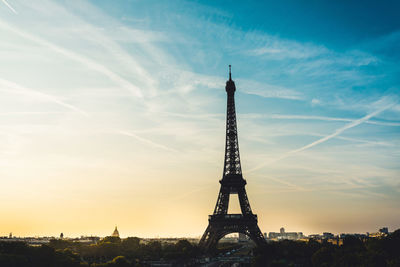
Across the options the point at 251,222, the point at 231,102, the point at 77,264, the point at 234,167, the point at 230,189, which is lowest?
the point at 77,264

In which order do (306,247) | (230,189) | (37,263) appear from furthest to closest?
(230,189) < (306,247) < (37,263)

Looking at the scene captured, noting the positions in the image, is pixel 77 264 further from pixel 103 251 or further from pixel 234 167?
pixel 234 167

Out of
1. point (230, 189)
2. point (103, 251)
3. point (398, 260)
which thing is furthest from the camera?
point (230, 189)

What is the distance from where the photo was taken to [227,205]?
87.7m

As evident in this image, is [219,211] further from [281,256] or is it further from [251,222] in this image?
[281,256]

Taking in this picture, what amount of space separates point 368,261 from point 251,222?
3595 cm

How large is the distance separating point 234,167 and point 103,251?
39.5 metres

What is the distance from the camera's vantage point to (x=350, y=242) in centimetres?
8281

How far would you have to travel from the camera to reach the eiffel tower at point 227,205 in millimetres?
84000

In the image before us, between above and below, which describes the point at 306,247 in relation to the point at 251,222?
below

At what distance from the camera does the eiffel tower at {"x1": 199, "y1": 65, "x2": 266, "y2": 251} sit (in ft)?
276

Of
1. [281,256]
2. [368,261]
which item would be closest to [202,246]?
[281,256]

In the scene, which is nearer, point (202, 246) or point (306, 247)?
point (306, 247)

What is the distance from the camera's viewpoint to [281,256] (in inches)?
2739
